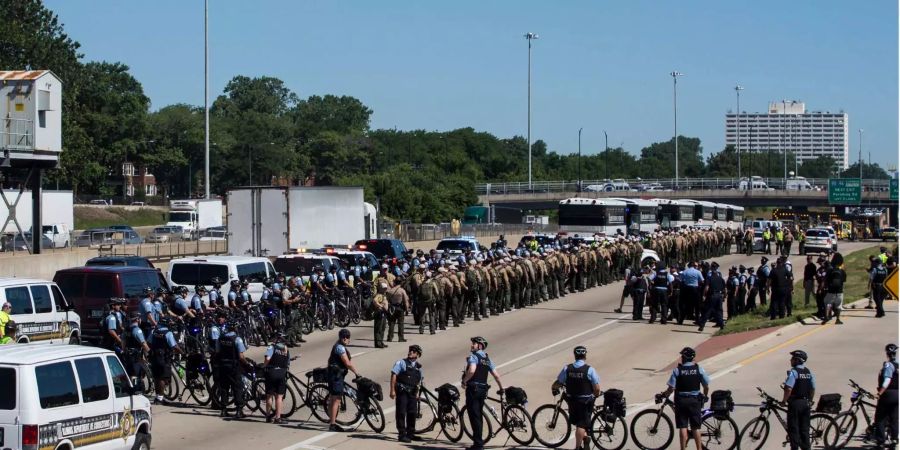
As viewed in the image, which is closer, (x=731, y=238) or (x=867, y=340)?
(x=867, y=340)

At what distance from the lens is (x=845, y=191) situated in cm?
9669

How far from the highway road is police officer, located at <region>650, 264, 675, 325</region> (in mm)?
332

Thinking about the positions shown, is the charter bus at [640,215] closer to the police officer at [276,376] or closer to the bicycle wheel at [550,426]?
the police officer at [276,376]

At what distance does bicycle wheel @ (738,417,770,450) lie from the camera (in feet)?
49.3

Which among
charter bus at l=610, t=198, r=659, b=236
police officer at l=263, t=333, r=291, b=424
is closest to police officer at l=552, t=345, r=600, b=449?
police officer at l=263, t=333, r=291, b=424

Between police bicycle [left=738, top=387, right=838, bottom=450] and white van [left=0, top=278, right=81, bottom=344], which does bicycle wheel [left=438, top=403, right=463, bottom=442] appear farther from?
white van [left=0, top=278, right=81, bottom=344]

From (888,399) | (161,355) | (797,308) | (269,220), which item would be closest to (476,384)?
(888,399)

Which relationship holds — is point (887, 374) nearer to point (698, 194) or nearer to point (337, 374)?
point (337, 374)

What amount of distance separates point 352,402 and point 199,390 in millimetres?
3012

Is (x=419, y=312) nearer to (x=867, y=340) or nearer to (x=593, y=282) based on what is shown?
(x=867, y=340)

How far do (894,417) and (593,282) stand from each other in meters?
25.4

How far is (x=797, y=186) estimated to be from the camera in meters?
110

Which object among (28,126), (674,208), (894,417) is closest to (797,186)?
(674,208)

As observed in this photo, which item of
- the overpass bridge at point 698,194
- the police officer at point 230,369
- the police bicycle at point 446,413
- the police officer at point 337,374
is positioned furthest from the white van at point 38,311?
the overpass bridge at point 698,194
